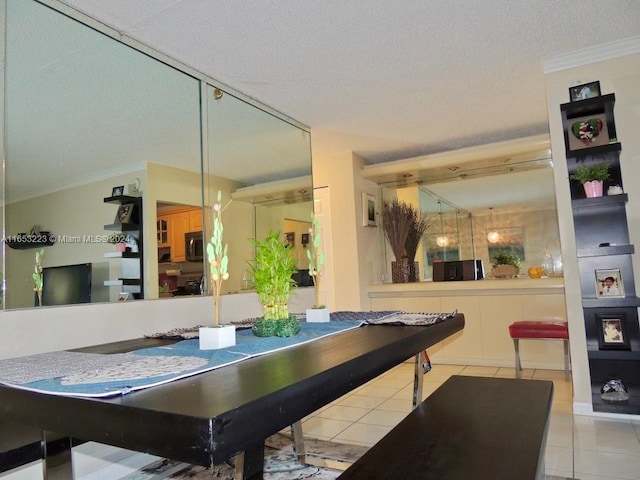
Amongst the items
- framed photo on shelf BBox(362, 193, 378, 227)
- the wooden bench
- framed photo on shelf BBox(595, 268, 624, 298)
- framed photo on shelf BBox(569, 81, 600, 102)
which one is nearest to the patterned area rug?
the wooden bench

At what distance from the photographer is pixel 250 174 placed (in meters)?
3.41

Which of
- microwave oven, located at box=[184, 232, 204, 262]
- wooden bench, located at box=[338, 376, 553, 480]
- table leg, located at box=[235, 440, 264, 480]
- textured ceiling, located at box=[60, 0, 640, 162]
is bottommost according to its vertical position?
wooden bench, located at box=[338, 376, 553, 480]

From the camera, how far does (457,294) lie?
4.57 meters

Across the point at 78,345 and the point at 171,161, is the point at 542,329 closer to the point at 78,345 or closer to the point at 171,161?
the point at 171,161

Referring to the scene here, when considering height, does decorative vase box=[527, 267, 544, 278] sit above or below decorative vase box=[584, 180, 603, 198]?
below

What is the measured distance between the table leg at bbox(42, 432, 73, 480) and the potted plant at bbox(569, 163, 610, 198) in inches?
123

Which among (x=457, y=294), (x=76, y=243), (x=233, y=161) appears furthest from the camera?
(x=457, y=294)

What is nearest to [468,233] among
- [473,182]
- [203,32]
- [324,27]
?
[473,182]

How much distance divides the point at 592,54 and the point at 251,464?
124 inches

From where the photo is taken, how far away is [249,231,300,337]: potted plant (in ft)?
5.42

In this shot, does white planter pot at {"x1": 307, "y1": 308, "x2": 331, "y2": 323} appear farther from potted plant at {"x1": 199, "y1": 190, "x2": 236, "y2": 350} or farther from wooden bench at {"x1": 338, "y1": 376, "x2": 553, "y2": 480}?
potted plant at {"x1": 199, "y1": 190, "x2": 236, "y2": 350}

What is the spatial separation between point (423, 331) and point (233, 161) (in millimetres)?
2101

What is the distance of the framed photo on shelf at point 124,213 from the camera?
2.29 m

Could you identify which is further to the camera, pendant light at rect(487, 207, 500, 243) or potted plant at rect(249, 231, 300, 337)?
pendant light at rect(487, 207, 500, 243)
